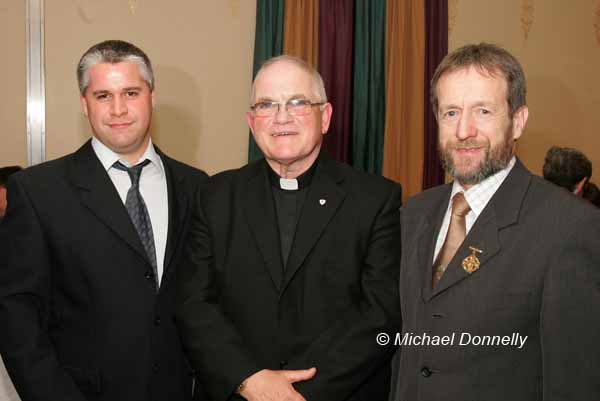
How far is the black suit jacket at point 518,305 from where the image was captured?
144 centimetres

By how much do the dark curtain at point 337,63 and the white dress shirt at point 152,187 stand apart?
261 centimetres

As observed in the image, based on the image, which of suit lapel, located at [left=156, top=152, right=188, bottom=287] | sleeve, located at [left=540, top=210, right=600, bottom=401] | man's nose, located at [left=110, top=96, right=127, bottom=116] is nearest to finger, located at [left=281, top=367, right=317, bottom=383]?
suit lapel, located at [left=156, top=152, right=188, bottom=287]

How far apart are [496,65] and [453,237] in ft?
1.64

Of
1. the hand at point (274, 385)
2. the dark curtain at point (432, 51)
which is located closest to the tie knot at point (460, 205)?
the hand at point (274, 385)

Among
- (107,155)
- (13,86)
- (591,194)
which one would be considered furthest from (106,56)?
(591,194)

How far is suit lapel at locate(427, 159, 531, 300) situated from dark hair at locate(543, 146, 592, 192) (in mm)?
2201

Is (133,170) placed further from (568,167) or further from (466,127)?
(568,167)

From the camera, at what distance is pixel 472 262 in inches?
62.8

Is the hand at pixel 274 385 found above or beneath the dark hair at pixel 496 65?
beneath

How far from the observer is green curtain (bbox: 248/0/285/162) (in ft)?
14.7

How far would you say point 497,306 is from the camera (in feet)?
5.03

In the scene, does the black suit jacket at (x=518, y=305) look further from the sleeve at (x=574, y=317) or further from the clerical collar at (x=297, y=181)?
the clerical collar at (x=297, y=181)

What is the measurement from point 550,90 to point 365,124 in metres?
1.81

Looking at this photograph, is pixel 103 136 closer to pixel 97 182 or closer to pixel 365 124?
pixel 97 182
